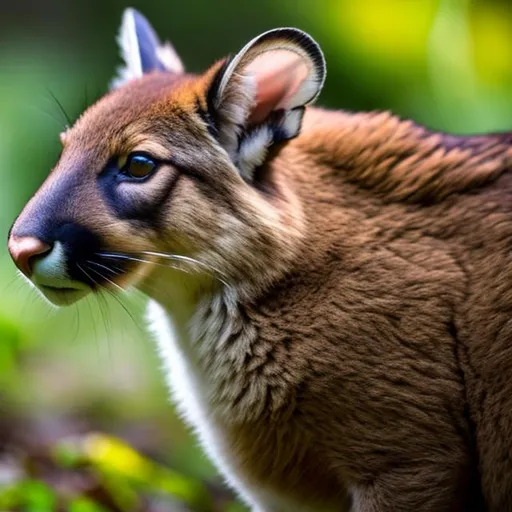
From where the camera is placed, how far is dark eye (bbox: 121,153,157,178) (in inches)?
152

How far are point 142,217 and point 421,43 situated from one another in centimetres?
413

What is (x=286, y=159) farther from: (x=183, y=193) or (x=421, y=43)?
(x=421, y=43)

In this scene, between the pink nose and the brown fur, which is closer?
the pink nose

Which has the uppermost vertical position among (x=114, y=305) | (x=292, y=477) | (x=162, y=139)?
(x=162, y=139)

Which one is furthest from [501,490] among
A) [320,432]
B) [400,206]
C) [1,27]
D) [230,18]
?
[1,27]

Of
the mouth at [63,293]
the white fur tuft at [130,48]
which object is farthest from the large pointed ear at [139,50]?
the mouth at [63,293]

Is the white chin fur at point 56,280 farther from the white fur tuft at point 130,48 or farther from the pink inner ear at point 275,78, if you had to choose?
the white fur tuft at point 130,48

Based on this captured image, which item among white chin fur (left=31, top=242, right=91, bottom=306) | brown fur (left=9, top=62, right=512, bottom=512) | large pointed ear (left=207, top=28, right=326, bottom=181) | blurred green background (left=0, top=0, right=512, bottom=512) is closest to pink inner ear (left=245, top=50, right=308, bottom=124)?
large pointed ear (left=207, top=28, right=326, bottom=181)

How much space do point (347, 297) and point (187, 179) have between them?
0.73 metres

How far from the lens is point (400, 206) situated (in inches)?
163

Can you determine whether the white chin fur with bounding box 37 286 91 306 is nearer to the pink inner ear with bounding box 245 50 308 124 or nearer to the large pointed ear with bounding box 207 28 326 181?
the large pointed ear with bounding box 207 28 326 181

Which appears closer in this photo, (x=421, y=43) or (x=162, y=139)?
(x=162, y=139)

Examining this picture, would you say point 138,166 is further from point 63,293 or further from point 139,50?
point 139,50

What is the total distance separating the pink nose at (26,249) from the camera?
360 centimetres
